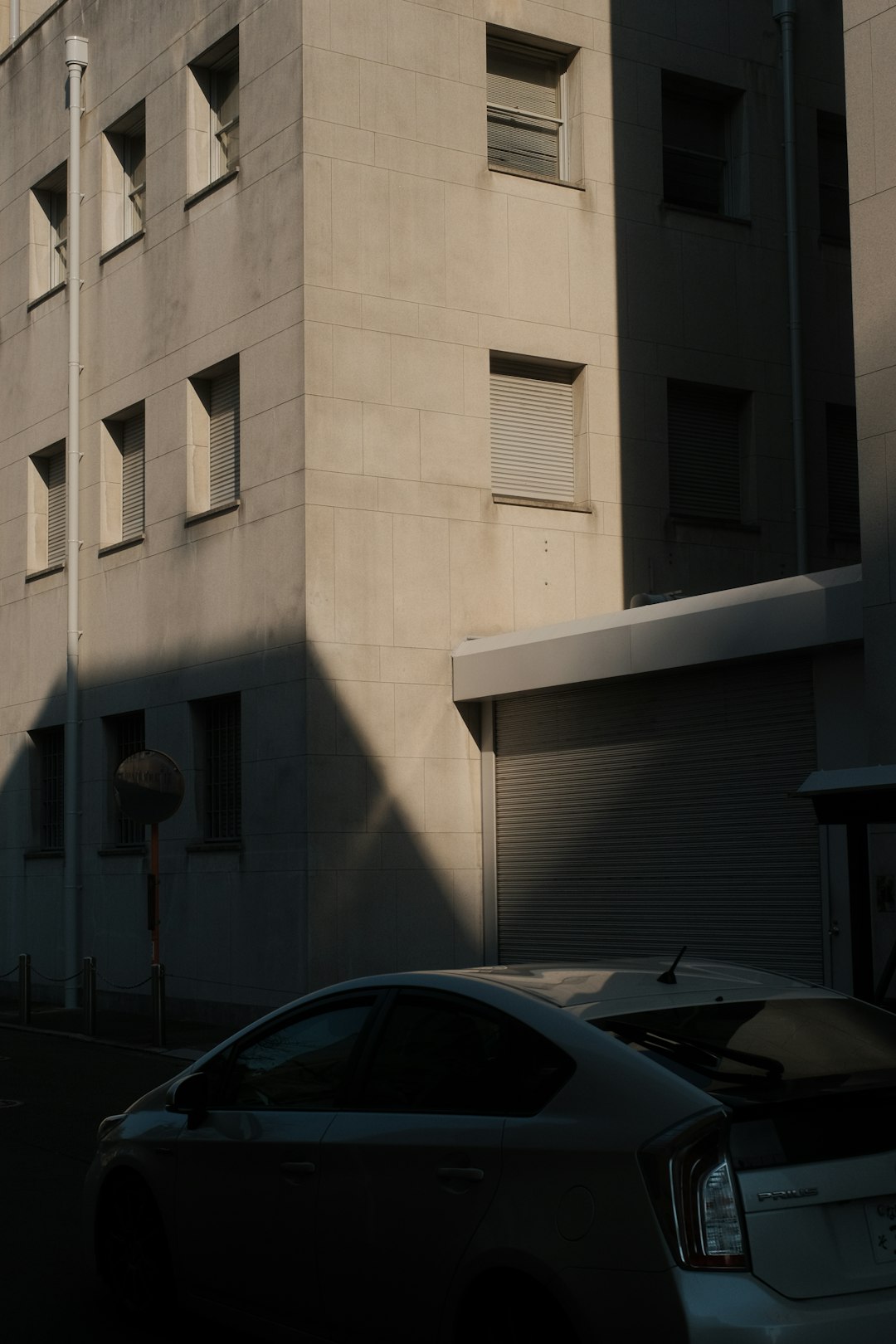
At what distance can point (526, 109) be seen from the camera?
20.0 meters

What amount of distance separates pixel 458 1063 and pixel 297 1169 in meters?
0.81

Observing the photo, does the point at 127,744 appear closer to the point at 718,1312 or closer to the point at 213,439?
the point at 213,439

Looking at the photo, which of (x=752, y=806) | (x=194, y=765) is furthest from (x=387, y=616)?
(x=752, y=806)

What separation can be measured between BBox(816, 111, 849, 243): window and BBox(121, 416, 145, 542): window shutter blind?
350 inches

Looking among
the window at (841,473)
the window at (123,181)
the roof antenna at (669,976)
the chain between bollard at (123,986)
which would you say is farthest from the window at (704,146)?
the roof antenna at (669,976)

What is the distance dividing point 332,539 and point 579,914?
4.59 metres

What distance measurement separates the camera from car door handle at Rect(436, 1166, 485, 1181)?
5.11m

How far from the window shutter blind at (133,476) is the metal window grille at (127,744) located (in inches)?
88.5


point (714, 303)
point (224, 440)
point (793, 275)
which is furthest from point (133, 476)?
point (793, 275)

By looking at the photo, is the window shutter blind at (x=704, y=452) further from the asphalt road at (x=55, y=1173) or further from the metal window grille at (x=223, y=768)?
the asphalt road at (x=55, y=1173)

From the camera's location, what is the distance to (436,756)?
18.4 meters

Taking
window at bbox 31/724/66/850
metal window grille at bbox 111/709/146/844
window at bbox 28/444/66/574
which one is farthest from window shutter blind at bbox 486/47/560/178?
window at bbox 31/724/66/850

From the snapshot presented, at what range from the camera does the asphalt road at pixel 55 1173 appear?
691cm

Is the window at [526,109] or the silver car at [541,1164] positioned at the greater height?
the window at [526,109]
